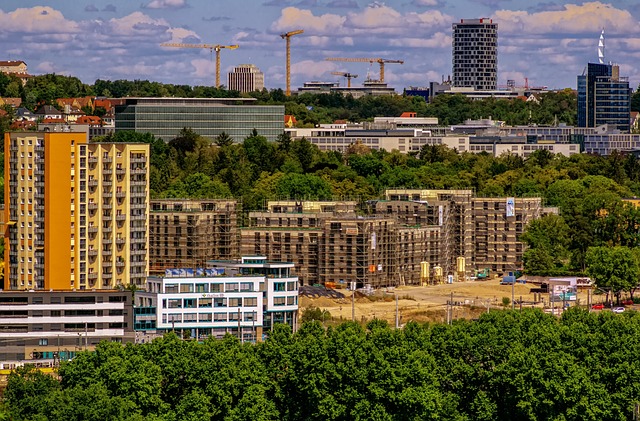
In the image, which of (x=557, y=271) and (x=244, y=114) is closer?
(x=557, y=271)

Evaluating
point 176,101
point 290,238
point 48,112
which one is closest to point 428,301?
point 290,238

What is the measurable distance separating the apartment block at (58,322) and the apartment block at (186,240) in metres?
25.9

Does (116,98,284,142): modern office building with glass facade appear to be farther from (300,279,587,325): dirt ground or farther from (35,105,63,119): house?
(300,279,587,325): dirt ground

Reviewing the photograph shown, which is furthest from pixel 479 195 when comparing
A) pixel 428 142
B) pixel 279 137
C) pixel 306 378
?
pixel 306 378

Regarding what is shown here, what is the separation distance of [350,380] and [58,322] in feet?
63.2

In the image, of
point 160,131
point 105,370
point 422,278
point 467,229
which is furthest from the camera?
point 160,131

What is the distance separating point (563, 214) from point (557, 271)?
16941mm

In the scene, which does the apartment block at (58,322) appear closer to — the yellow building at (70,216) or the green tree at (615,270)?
the yellow building at (70,216)

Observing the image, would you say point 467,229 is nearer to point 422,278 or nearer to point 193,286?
point 422,278

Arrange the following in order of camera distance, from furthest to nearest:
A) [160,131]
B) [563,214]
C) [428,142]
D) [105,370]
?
[428,142] < [160,131] < [563,214] < [105,370]

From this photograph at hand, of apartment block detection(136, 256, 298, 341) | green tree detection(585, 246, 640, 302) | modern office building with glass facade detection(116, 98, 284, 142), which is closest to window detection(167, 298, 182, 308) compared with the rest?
apartment block detection(136, 256, 298, 341)

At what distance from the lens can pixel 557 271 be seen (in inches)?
4449

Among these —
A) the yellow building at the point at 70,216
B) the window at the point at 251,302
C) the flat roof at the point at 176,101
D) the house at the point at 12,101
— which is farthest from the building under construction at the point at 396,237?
the house at the point at 12,101

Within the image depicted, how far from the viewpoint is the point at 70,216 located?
90.5 metres
